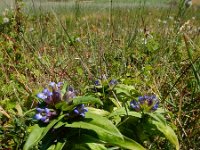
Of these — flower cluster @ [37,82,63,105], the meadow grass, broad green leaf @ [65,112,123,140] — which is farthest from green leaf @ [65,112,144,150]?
the meadow grass

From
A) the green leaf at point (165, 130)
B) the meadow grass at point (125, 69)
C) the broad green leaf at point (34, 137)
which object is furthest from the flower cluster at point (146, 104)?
the broad green leaf at point (34, 137)

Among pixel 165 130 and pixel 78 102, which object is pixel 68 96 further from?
pixel 165 130

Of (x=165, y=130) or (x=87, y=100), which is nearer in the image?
(x=87, y=100)

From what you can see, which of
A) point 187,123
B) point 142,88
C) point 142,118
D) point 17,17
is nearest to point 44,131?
point 142,118

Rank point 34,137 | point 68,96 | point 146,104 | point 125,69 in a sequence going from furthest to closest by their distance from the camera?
point 125,69 → point 146,104 → point 68,96 → point 34,137

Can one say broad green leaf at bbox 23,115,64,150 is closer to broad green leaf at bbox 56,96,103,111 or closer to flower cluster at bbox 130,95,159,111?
broad green leaf at bbox 56,96,103,111

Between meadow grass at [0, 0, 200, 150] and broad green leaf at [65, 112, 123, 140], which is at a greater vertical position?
broad green leaf at [65, 112, 123, 140]

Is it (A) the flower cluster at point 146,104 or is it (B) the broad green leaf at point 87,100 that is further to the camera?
(A) the flower cluster at point 146,104

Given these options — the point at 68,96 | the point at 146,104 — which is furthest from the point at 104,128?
the point at 146,104

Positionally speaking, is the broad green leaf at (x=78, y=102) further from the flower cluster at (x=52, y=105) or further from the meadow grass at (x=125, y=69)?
the meadow grass at (x=125, y=69)
